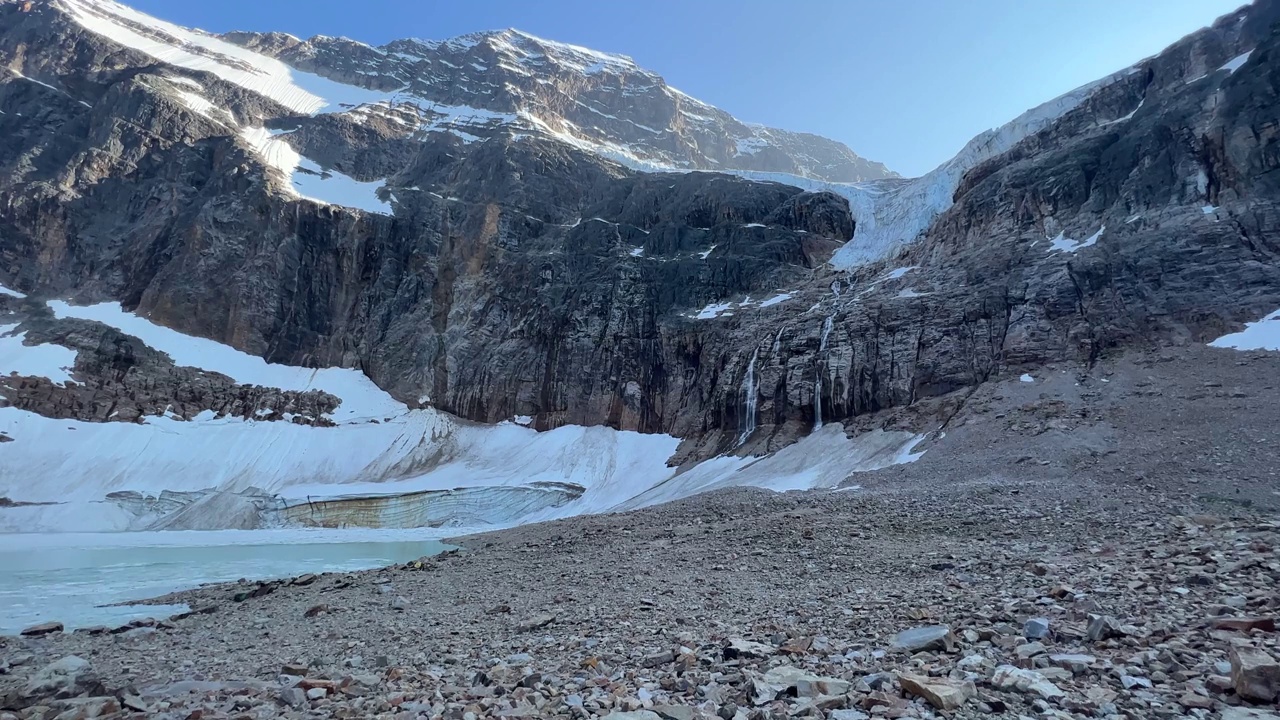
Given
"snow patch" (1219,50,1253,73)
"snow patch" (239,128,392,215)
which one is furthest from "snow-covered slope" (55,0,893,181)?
"snow patch" (1219,50,1253,73)

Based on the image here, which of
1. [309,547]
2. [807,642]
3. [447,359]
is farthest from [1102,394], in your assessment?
[447,359]

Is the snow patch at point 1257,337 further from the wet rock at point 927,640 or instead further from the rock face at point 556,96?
the rock face at point 556,96

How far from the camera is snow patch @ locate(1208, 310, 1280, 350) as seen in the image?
90.4ft

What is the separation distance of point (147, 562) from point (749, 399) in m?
33.5

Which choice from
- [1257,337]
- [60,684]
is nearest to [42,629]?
[60,684]

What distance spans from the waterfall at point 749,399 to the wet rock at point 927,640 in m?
36.7

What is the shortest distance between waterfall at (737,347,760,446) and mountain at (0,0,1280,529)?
20 cm

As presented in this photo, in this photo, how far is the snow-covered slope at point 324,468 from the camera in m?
41.8

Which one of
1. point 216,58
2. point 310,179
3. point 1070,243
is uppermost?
point 216,58

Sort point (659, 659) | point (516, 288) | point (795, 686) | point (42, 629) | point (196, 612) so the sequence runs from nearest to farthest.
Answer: point (795, 686), point (659, 659), point (42, 629), point (196, 612), point (516, 288)

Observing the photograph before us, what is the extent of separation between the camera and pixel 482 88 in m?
121

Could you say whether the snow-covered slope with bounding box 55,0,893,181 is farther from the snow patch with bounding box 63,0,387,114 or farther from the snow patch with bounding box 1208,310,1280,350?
the snow patch with bounding box 1208,310,1280,350

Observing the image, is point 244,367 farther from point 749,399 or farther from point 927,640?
point 927,640

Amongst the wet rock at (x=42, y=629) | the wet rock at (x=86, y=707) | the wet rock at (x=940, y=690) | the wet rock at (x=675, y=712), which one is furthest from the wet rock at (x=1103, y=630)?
the wet rock at (x=42, y=629)
